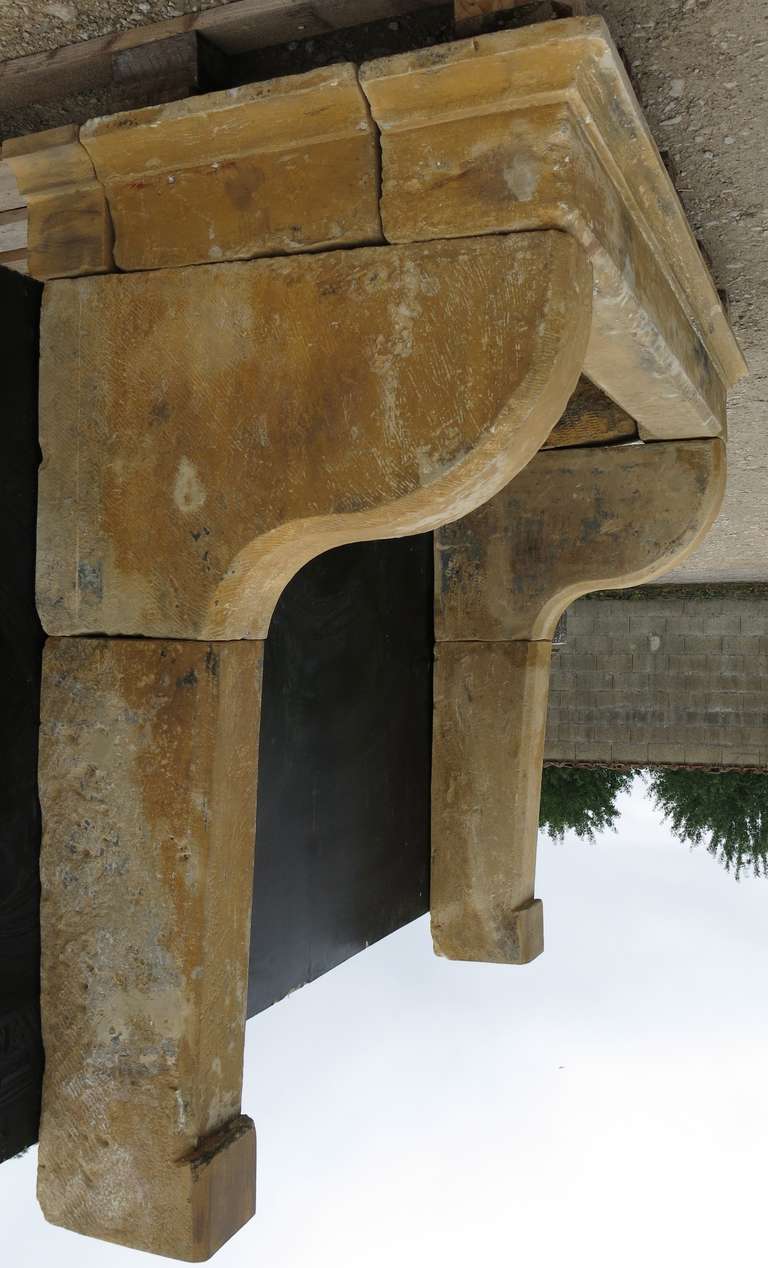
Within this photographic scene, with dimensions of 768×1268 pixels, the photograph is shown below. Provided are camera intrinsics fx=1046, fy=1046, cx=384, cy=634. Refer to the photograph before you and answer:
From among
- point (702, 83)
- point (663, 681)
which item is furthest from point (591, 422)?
point (663, 681)

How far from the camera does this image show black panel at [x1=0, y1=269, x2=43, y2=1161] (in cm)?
212

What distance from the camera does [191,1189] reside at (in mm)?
1943

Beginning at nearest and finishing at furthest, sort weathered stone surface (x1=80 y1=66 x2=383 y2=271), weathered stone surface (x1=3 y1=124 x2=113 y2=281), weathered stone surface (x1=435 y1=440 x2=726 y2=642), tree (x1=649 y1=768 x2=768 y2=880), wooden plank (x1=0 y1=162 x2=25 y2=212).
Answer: weathered stone surface (x1=80 y1=66 x2=383 y2=271) → weathered stone surface (x1=3 y1=124 x2=113 y2=281) → wooden plank (x1=0 y1=162 x2=25 y2=212) → weathered stone surface (x1=435 y1=440 x2=726 y2=642) → tree (x1=649 y1=768 x2=768 y2=880)

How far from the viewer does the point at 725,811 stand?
31.5ft

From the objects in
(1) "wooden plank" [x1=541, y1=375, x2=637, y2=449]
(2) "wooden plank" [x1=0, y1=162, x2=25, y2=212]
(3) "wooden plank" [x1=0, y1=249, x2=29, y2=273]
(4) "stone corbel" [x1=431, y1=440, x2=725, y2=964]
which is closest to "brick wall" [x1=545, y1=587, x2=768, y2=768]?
(4) "stone corbel" [x1=431, y1=440, x2=725, y2=964]

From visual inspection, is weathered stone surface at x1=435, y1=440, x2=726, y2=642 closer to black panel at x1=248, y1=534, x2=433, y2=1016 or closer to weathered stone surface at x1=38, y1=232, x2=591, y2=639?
black panel at x1=248, y1=534, x2=433, y2=1016

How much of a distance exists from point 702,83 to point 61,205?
4.46 ft

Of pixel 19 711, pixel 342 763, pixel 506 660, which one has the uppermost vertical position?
pixel 506 660

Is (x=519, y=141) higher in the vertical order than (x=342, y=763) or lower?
higher

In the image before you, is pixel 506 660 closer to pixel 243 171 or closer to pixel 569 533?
pixel 569 533

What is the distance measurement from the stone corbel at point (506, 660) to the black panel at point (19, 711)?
2037 millimetres

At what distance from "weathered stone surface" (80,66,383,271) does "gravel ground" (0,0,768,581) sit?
0.74 ft

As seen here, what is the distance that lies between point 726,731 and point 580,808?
306 centimetres

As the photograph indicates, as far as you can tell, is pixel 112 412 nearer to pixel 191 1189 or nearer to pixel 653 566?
pixel 191 1189
